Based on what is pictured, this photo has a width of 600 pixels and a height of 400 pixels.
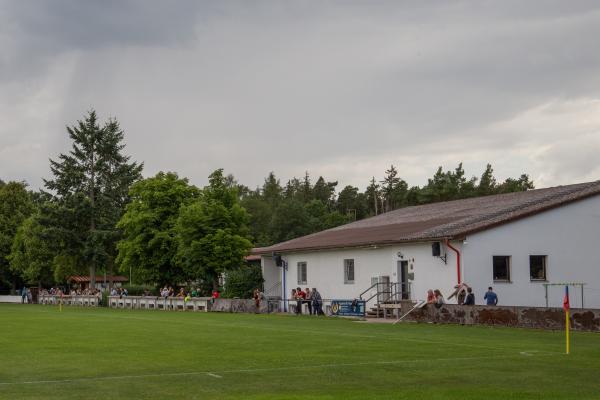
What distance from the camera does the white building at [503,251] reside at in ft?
124

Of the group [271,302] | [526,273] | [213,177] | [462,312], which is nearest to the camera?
[462,312]

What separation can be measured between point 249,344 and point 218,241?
35391 millimetres

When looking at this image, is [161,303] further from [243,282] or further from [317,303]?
[317,303]

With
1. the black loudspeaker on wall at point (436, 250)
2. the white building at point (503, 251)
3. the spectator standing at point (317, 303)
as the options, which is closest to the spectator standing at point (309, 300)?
the spectator standing at point (317, 303)

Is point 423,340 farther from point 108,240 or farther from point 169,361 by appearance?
point 108,240

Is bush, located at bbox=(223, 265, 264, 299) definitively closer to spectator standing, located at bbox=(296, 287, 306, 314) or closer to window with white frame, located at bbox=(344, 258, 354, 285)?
spectator standing, located at bbox=(296, 287, 306, 314)

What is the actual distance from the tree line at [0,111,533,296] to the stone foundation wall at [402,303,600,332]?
22801 millimetres

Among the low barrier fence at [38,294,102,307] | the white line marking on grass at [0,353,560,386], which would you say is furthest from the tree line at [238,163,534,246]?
the white line marking on grass at [0,353,560,386]

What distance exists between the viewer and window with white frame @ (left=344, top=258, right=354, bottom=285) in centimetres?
4612

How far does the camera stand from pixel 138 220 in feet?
219

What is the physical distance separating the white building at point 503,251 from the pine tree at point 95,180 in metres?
44.3

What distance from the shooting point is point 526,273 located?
3881 cm

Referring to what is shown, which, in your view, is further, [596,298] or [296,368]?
[596,298]

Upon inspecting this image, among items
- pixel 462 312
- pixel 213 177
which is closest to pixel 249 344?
pixel 462 312
